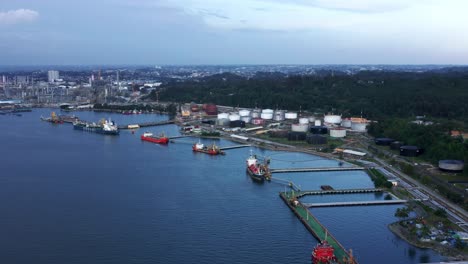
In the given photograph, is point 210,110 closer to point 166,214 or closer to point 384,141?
point 384,141

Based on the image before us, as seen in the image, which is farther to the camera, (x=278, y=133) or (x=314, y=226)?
(x=278, y=133)

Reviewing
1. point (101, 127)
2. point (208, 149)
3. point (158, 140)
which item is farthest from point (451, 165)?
point (101, 127)

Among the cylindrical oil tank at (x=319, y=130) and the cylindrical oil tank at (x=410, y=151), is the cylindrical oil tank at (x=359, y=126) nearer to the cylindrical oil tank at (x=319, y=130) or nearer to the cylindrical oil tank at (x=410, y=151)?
the cylindrical oil tank at (x=319, y=130)

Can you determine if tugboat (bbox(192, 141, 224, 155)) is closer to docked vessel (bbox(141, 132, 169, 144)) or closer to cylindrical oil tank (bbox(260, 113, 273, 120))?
docked vessel (bbox(141, 132, 169, 144))

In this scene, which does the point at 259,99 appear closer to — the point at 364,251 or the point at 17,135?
the point at 17,135

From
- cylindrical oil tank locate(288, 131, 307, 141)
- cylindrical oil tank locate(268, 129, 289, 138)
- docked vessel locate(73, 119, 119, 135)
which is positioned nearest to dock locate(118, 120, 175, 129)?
docked vessel locate(73, 119, 119, 135)

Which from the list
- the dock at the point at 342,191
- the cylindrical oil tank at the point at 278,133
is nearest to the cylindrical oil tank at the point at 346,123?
the cylindrical oil tank at the point at 278,133
